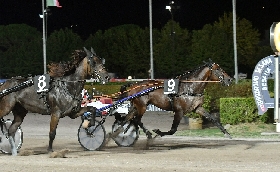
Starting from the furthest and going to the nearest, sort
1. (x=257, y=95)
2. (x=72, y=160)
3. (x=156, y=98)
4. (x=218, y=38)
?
(x=218, y=38), (x=257, y=95), (x=156, y=98), (x=72, y=160)

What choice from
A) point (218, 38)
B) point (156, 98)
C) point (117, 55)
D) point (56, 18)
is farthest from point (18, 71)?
point (156, 98)

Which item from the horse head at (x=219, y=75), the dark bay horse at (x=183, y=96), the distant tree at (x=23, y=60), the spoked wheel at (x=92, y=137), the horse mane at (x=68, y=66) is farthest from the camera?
the distant tree at (x=23, y=60)

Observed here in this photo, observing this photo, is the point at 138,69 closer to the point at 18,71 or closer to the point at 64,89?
the point at 18,71

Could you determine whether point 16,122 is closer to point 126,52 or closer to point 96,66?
point 96,66

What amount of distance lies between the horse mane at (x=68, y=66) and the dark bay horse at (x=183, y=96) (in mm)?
1958

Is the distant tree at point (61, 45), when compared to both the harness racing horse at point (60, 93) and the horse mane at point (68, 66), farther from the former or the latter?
the harness racing horse at point (60, 93)

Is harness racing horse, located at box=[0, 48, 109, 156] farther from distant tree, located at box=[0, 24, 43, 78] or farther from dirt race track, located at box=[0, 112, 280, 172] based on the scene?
distant tree, located at box=[0, 24, 43, 78]

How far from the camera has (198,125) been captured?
18.9m

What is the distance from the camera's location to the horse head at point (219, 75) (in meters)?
13.8

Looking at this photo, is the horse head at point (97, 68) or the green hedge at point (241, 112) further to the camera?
the green hedge at point (241, 112)

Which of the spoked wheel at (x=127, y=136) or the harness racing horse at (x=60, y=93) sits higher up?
the harness racing horse at (x=60, y=93)

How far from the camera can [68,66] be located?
12602mm

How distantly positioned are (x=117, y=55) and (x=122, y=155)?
46367 millimetres

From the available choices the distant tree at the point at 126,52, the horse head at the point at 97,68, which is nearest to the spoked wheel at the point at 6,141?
the horse head at the point at 97,68
